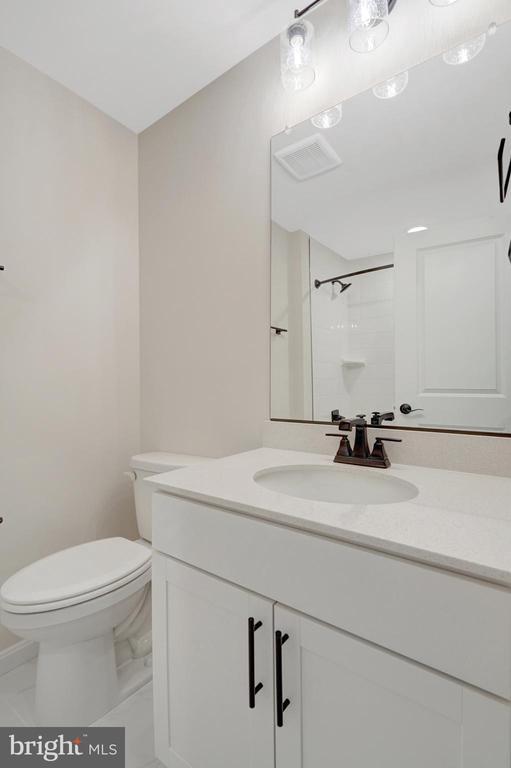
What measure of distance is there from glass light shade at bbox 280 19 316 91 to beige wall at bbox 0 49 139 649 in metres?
1.01

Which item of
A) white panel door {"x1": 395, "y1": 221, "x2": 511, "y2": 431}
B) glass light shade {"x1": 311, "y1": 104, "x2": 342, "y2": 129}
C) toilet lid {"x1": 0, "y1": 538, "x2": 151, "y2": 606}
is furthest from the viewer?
glass light shade {"x1": 311, "y1": 104, "x2": 342, "y2": 129}

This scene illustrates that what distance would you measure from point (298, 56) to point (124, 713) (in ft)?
7.20

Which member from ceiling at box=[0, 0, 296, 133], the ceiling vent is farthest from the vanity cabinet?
ceiling at box=[0, 0, 296, 133]

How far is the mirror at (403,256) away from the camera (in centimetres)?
97

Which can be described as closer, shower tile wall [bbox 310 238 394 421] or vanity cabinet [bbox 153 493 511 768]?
vanity cabinet [bbox 153 493 511 768]

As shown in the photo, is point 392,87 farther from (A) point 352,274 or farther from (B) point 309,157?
(A) point 352,274

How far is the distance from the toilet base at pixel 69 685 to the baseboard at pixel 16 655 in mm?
343

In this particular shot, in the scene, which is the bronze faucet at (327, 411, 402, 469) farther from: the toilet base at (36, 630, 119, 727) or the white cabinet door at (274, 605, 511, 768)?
the toilet base at (36, 630, 119, 727)

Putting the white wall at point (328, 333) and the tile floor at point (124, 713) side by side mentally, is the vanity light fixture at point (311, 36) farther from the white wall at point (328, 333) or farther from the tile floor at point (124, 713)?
the tile floor at point (124, 713)

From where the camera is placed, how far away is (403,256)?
1.09 m

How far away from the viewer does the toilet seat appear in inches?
41.1

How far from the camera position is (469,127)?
0.99 m

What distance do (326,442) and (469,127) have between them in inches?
39.0

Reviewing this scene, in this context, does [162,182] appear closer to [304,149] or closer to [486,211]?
[304,149]
